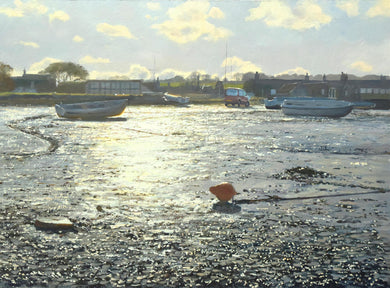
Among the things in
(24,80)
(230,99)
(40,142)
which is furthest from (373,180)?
(24,80)

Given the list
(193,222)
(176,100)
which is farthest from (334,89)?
(193,222)

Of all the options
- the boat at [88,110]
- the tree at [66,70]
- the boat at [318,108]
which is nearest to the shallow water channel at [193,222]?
the boat at [88,110]

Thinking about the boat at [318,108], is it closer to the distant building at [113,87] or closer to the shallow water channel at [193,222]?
the shallow water channel at [193,222]

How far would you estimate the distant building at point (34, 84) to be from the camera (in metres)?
100

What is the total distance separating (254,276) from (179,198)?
3.66m

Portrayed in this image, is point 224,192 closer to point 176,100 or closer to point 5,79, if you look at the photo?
point 176,100

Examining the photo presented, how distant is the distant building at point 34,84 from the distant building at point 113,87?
10241 mm

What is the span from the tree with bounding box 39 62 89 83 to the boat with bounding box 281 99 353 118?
91.4 m

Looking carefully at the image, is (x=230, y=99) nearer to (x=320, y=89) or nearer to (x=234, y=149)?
(x=320, y=89)

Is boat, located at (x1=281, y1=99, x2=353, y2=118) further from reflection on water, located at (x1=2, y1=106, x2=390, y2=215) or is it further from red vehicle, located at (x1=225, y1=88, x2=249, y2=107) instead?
→ reflection on water, located at (x1=2, y1=106, x2=390, y2=215)

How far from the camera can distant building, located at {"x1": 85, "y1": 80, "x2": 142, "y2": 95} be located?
9656 cm

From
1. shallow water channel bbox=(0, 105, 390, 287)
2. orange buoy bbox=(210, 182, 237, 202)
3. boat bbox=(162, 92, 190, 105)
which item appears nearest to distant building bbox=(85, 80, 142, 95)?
boat bbox=(162, 92, 190, 105)

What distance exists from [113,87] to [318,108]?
60.1m

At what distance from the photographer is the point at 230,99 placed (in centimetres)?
6384
